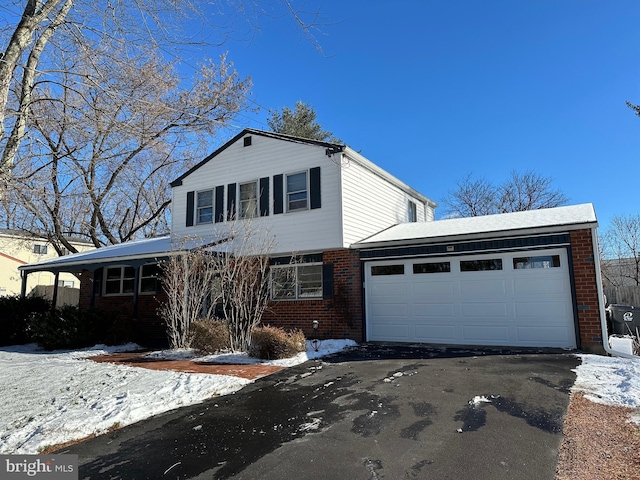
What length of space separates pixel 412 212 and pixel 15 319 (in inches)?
599

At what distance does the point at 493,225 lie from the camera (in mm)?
10953

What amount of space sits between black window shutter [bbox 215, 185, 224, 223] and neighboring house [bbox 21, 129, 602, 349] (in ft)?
0.11

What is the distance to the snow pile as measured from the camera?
17.6ft

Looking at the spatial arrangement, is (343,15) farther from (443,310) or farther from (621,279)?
(621,279)

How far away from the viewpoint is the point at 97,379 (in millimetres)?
7457

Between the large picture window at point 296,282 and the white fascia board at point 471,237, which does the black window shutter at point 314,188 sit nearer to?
the white fascia board at point 471,237

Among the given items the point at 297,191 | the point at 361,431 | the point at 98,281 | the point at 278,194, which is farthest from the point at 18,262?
the point at 361,431

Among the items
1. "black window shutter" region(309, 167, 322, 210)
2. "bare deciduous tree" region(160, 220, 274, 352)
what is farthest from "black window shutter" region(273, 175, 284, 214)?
"bare deciduous tree" region(160, 220, 274, 352)

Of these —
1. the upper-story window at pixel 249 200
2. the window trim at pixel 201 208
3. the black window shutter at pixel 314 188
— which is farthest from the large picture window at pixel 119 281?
the black window shutter at pixel 314 188

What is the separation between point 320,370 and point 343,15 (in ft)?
20.3

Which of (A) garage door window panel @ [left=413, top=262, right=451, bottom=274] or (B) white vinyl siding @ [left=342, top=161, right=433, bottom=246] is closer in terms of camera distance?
(A) garage door window panel @ [left=413, top=262, right=451, bottom=274]

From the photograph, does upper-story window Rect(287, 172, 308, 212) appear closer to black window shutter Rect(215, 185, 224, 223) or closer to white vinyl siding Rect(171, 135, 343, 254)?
white vinyl siding Rect(171, 135, 343, 254)

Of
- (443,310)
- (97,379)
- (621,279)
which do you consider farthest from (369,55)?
(621,279)

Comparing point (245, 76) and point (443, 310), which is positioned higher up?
point (245, 76)
